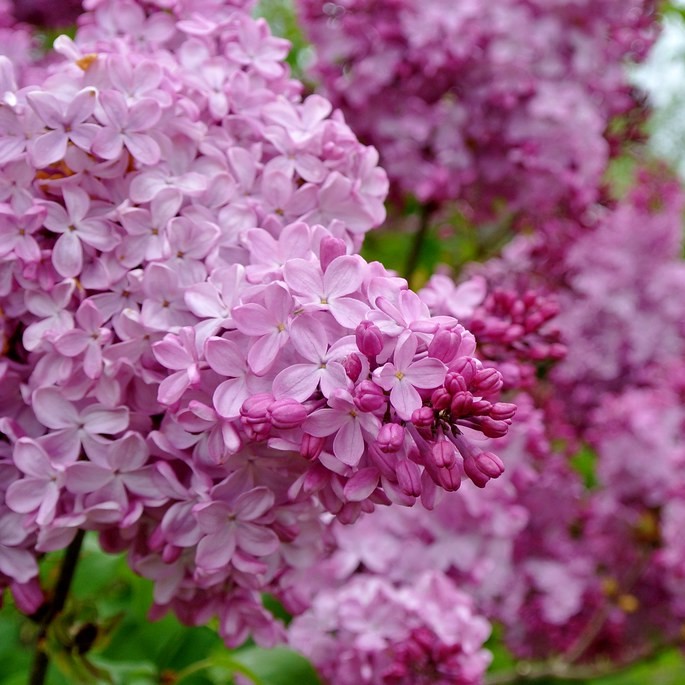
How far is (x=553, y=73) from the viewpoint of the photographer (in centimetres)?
137

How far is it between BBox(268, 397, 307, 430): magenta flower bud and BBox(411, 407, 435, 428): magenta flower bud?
6 centimetres

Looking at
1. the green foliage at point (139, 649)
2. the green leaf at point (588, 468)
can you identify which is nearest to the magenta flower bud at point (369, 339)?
the green foliage at point (139, 649)

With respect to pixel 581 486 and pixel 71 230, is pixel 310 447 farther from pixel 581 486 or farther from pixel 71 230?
pixel 581 486

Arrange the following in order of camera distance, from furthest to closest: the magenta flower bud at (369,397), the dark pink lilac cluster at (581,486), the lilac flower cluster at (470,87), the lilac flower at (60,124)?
the lilac flower cluster at (470,87), the dark pink lilac cluster at (581,486), the lilac flower at (60,124), the magenta flower bud at (369,397)

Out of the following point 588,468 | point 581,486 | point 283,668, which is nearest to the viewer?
point 283,668

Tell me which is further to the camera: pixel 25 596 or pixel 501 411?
pixel 25 596

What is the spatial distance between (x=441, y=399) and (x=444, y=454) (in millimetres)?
27

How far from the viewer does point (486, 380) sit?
499 mm

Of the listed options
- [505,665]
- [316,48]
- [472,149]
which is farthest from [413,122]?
[505,665]

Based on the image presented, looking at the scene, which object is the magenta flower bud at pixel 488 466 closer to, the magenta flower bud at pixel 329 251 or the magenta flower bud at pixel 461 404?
the magenta flower bud at pixel 461 404

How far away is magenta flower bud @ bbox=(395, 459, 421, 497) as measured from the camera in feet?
1.63

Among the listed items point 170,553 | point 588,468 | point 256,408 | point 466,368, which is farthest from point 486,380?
point 588,468

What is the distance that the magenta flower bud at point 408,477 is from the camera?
496mm

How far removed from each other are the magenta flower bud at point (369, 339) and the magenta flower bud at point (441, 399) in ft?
0.12
